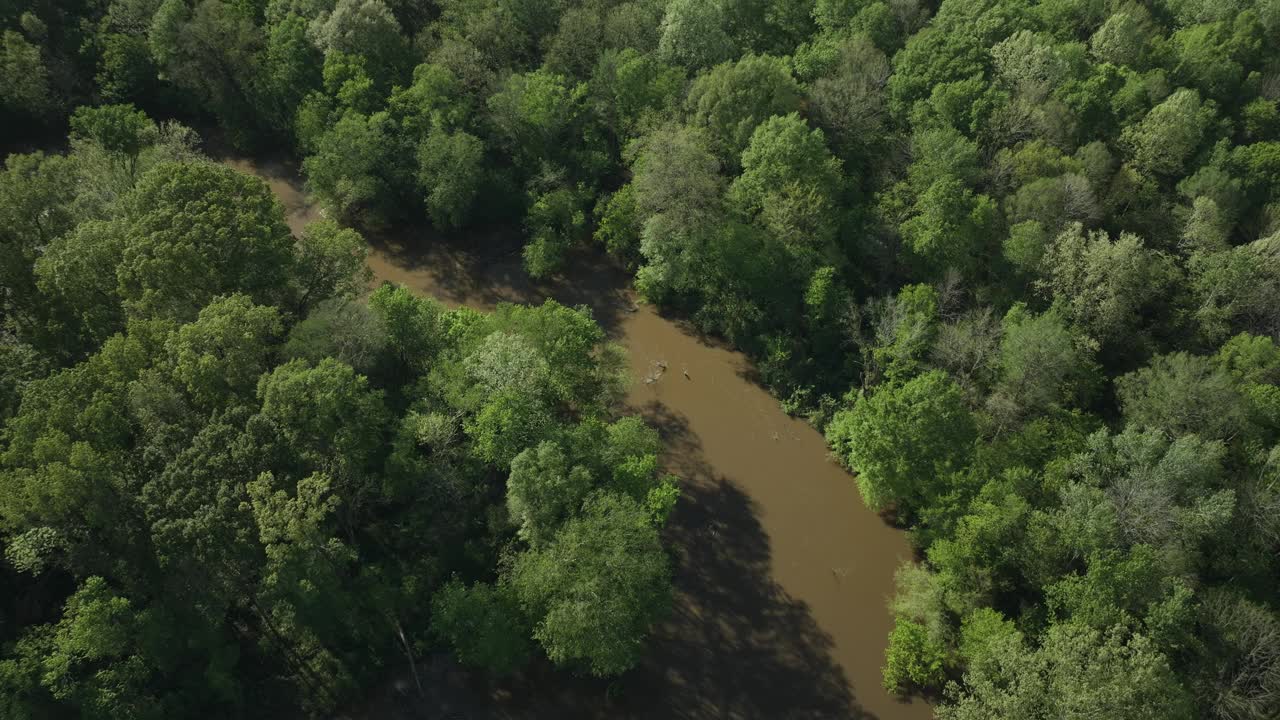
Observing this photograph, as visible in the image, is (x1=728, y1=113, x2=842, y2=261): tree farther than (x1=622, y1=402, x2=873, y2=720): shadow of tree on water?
Yes

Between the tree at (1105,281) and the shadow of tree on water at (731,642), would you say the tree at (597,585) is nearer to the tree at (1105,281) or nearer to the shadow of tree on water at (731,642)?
the shadow of tree on water at (731,642)

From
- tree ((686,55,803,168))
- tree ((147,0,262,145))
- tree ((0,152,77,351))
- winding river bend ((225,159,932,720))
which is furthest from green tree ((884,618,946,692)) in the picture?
tree ((147,0,262,145))

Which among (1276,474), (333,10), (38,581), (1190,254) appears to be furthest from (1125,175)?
(38,581)

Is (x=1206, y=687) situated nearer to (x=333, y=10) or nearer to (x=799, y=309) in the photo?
(x=799, y=309)

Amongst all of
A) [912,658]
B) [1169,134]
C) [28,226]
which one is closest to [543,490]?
[912,658]

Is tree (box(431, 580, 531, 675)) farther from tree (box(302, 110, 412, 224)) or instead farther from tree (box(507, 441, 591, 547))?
tree (box(302, 110, 412, 224))

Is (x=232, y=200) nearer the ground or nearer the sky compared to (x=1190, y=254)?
nearer the ground
